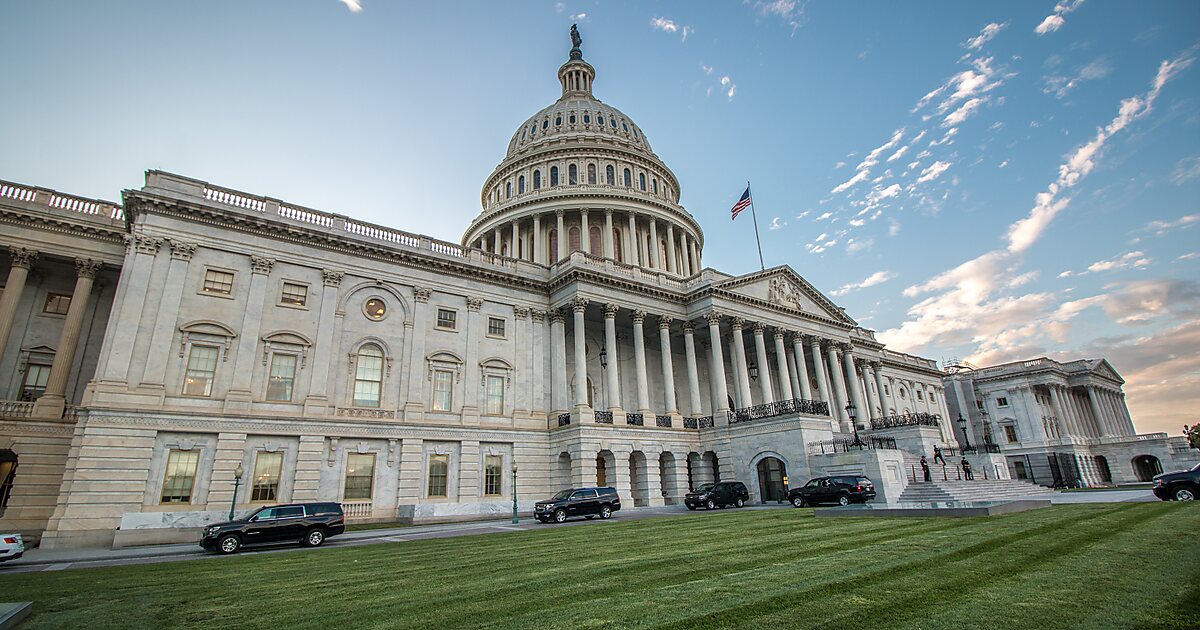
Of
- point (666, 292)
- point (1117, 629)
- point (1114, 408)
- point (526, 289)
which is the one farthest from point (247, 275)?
point (1114, 408)

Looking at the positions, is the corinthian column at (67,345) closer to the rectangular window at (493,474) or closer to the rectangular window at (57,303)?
the rectangular window at (57,303)

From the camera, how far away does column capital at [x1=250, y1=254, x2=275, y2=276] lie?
3025 centimetres

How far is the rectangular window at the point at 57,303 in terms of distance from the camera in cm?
3105

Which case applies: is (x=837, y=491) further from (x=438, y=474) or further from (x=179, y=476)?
(x=179, y=476)

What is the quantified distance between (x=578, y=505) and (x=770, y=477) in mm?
17371

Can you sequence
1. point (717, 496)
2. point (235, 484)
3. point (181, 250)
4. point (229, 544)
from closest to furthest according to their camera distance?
point (229, 544) → point (235, 484) → point (181, 250) → point (717, 496)

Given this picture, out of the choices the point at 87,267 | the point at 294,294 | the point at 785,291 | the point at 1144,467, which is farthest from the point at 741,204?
the point at 1144,467

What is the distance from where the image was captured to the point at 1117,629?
5348mm

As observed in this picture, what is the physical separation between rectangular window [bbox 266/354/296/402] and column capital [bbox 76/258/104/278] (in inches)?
429

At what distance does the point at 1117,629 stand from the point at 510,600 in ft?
22.0

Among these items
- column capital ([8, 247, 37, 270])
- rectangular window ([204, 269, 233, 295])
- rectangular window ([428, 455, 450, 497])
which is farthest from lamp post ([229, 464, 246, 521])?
column capital ([8, 247, 37, 270])

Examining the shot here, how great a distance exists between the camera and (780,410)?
38.7m

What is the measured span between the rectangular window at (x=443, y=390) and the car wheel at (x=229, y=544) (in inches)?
591

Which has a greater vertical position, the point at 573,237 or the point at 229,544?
the point at 573,237
